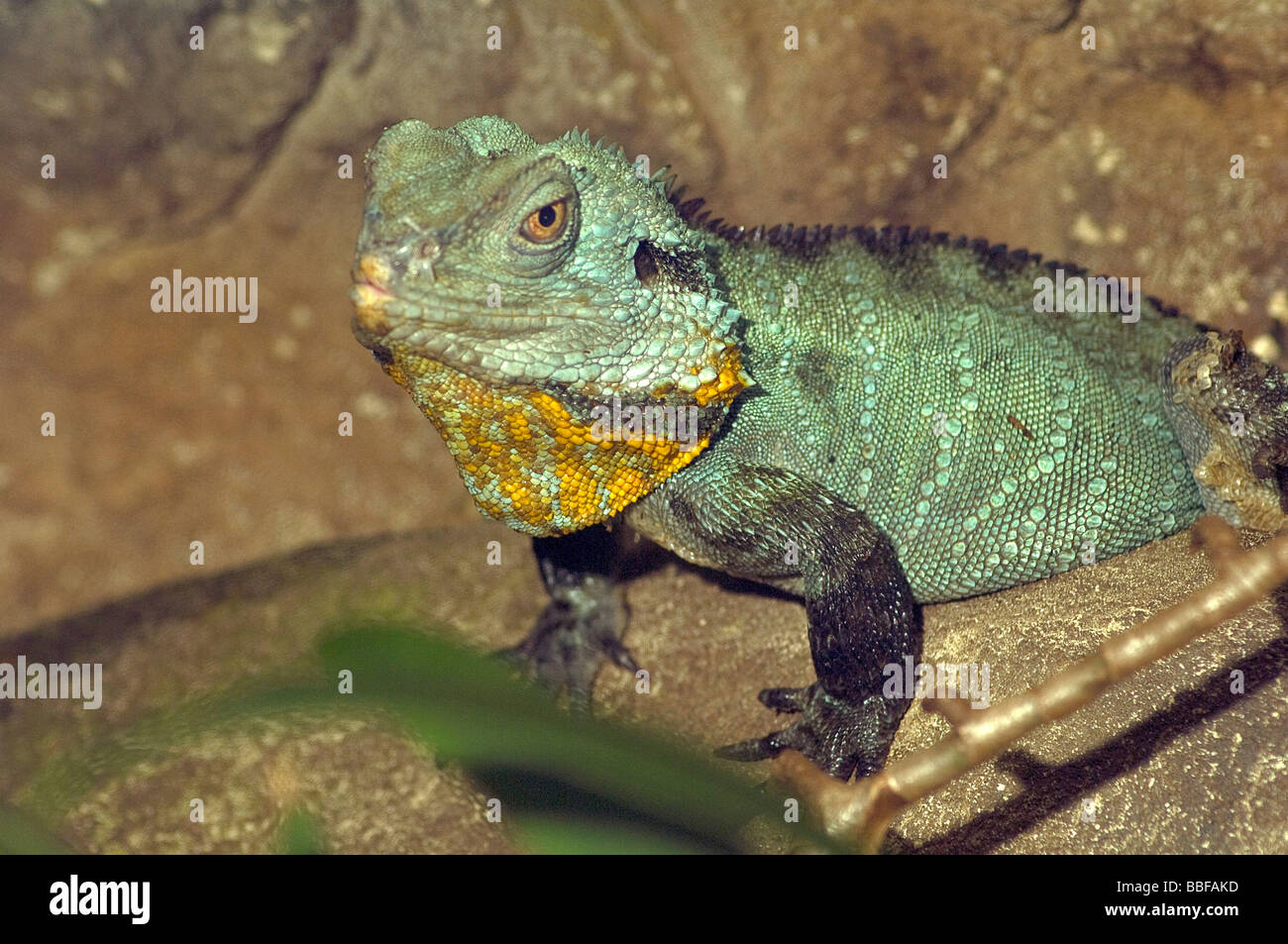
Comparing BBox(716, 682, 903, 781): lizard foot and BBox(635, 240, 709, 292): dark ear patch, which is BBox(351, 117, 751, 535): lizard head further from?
BBox(716, 682, 903, 781): lizard foot

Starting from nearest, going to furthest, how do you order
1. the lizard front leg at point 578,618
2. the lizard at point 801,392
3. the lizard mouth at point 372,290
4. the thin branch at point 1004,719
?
1. the thin branch at point 1004,719
2. the lizard mouth at point 372,290
3. the lizard at point 801,392
4. the lizard front leg at point 578,618

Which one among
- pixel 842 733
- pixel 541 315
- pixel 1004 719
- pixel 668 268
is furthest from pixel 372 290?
pixel 842 733

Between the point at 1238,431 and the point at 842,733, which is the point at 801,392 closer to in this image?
the point at 842,733

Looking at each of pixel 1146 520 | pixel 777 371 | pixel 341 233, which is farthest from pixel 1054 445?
pixel 341 233

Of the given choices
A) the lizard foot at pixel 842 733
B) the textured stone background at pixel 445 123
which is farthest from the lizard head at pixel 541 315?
the textured stone background at pixel 445 123

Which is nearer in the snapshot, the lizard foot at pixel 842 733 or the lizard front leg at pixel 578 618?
the lizard foot at pixel 842 733

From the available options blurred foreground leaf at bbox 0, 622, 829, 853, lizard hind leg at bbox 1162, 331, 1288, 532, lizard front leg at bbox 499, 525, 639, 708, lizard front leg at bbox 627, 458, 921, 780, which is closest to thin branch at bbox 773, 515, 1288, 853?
blurred foreground leaf at bbox 0, 622, 829, 853

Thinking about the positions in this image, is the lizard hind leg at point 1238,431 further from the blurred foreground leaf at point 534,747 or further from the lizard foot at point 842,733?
the blurred foreground leaf at point 534,747
